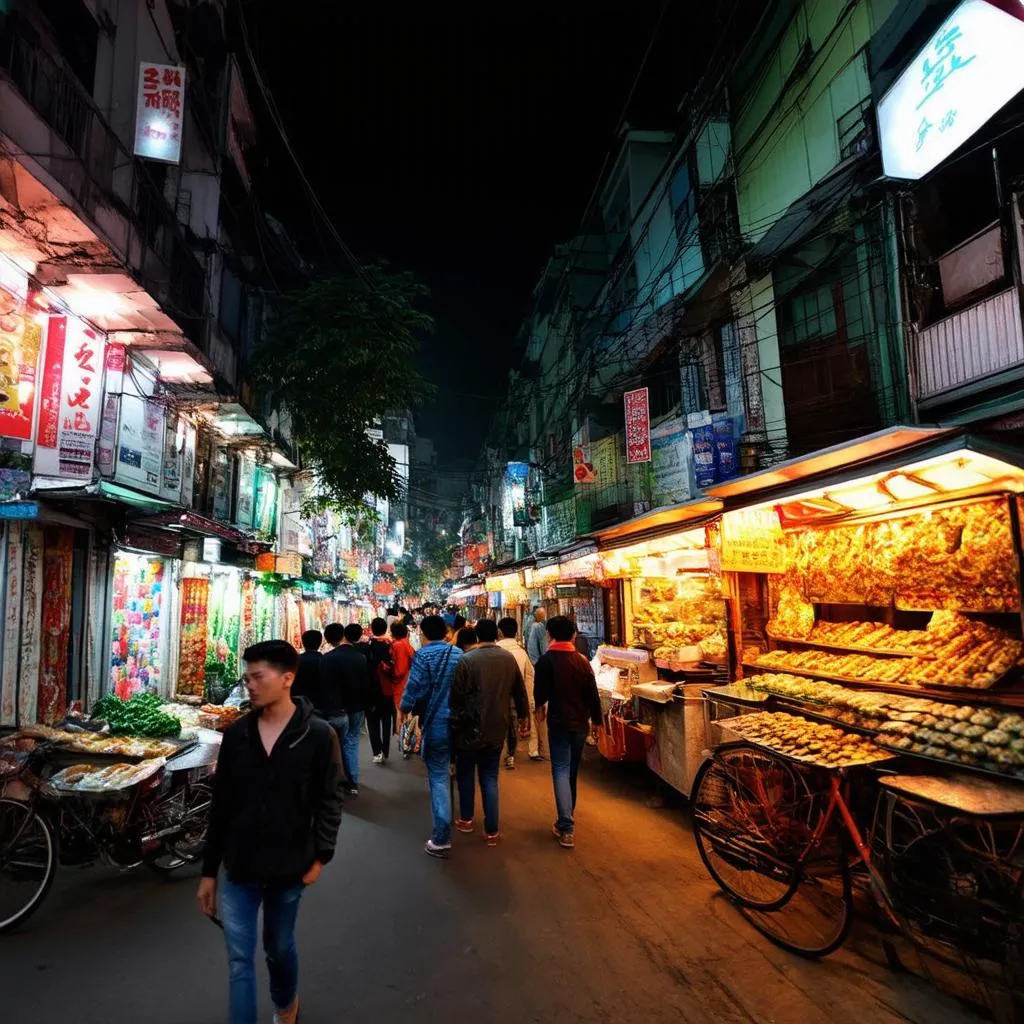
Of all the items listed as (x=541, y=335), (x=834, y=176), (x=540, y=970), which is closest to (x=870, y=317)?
(x=834, y=176)

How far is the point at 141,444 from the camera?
11.6 meters

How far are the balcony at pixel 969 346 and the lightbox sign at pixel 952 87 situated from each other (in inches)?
106

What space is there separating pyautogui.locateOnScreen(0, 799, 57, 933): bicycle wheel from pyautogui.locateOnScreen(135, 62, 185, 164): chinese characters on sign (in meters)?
9.20

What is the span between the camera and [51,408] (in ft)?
28.5

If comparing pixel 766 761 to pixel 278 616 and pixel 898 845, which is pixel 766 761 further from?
pixel 278 616

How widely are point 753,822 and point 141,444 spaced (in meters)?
11.5

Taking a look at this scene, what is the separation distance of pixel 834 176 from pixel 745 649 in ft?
27.9

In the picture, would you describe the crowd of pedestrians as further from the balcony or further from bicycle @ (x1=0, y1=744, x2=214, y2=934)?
the balcony

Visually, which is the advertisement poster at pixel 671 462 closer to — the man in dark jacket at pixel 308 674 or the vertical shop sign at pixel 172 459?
the man in dark jacket at pixel 308 674

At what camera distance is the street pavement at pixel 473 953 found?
12.4 feet

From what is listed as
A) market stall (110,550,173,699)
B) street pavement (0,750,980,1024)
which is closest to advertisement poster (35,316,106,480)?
market stall (110,550,173,699)

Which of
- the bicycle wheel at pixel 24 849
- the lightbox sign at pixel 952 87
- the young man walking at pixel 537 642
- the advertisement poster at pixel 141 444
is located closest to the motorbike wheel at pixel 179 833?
the bicycle wheel at pixel 24 849

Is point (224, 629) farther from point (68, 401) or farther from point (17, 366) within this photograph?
point (17, 366)

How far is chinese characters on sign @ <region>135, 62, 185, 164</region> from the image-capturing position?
9766mm
